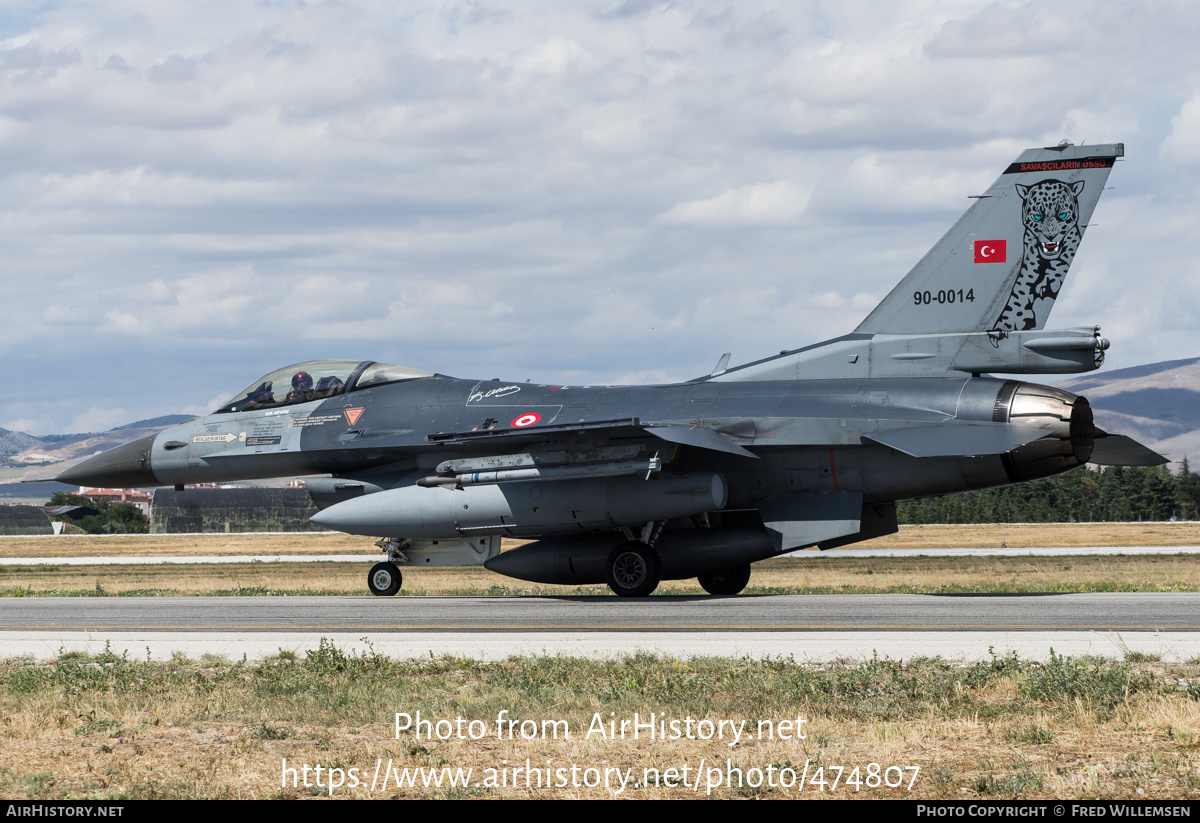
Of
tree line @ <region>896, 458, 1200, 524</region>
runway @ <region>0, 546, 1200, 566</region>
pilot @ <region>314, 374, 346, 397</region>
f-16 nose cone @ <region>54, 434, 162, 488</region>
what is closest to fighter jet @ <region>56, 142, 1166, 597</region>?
pilot @ <region>314, 374, 346, 397</region>

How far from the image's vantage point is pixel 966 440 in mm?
16609

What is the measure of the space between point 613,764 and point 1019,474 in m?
11.9

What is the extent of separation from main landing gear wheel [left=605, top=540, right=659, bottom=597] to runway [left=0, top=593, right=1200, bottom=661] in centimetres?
31

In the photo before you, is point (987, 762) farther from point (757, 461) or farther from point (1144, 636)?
point (757, 461)

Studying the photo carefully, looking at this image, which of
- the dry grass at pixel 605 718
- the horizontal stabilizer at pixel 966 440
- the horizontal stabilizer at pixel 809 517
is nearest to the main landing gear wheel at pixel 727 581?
the horizontal stabilizer at pixel 809 517

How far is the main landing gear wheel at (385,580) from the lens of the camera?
Answer: 2098cm

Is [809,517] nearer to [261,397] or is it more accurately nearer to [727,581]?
[727,581]

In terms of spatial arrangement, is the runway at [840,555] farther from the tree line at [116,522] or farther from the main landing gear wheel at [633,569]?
the tree line at [116,522]

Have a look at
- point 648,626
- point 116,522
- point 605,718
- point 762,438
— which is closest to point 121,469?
point 762,438

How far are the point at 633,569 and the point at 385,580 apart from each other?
4799mm

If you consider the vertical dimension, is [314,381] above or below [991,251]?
below

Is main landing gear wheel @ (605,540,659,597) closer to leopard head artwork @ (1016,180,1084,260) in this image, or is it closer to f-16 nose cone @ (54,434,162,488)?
leopard head artwork @ (1016,180,1084,260)

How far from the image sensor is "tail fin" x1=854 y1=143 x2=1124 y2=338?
17.5 m

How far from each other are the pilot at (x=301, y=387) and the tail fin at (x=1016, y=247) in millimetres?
10572
